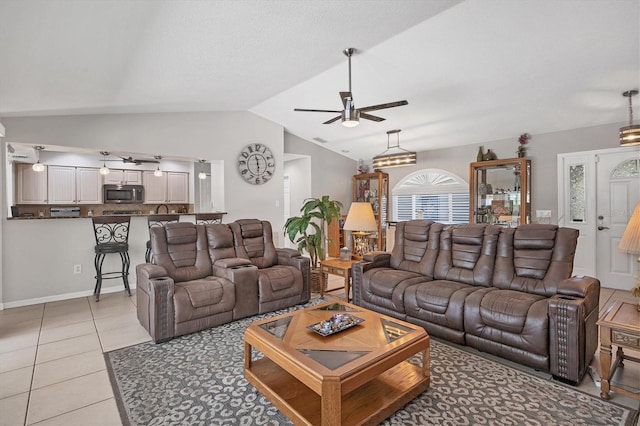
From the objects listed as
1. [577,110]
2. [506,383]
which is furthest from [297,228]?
[577,110]

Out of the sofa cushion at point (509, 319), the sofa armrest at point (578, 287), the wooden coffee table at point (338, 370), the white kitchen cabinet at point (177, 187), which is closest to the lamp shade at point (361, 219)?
the sofa cushion at point (509, 319)

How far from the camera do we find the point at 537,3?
2.73m

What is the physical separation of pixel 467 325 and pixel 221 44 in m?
3.45

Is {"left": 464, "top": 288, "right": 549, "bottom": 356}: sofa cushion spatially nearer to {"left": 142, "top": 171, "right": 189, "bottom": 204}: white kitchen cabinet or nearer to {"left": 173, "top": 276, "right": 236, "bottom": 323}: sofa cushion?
{"left": 173, "top": 276, "right": 236, "bottom": 323}: sofa cushion

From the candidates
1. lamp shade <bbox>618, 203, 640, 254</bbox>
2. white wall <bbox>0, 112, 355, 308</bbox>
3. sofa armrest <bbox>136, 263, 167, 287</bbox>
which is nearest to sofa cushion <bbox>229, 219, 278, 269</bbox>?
sofa armrest <bbox>136, 263, 167, 287</bbox>

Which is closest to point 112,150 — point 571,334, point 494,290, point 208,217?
point 208,217

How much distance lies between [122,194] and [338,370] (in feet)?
25.1

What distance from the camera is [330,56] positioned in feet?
12.5

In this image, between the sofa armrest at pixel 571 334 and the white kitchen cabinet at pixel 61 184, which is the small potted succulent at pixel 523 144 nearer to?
the sofa armrest at pixel 571 334

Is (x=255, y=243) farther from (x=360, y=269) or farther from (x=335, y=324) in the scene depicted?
(x=335, y=324)

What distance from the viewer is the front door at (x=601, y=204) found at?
189 inches

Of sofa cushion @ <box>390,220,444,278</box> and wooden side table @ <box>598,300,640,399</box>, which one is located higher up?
sofa cushion @ <box>390,220,444,278</box>

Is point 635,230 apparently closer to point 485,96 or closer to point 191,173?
point 485,96

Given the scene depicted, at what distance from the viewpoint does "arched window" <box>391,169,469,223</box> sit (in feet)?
21.4
